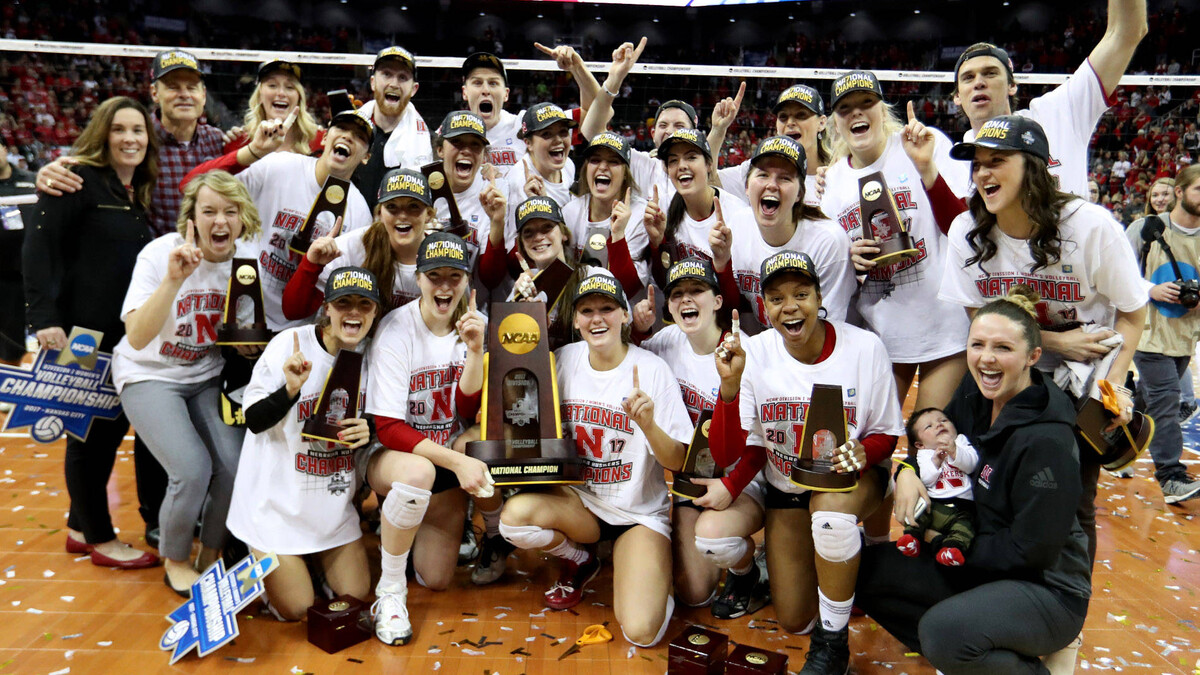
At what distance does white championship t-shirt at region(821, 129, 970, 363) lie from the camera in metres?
3.79

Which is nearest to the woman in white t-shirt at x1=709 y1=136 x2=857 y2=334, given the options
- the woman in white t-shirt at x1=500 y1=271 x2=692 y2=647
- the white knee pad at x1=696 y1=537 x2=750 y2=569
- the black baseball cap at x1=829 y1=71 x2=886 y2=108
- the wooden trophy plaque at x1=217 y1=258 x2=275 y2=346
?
the black baseball cap at x1=829 y1=71 x2=886 y2=108

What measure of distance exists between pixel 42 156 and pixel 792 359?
55.6 feet

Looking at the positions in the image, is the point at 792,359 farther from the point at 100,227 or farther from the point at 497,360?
the point at 100,227

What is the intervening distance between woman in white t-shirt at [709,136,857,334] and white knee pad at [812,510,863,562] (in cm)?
107

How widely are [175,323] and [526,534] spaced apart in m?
2.02

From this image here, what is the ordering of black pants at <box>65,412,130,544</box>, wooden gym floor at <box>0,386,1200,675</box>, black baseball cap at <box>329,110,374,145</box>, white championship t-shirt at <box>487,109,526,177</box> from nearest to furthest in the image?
wooden gym floor at <box>0,386,1200,675</box>
black pants at <box>65,412,130,544</box>
black baseball cap at <box>329,110,374,145</box>
white championship t-shirt at <box>487,109,526,177</box>

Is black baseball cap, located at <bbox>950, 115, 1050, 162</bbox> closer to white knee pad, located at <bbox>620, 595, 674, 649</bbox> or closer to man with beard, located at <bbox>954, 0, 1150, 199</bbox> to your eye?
man with beard, located at <bbox>954, 0, 1150, 199</bbox>

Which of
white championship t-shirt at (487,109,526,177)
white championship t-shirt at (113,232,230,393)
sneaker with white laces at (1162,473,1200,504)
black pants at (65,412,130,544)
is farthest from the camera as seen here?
white championship t-shirt at (487,109,526,177)

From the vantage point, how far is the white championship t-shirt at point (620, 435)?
383 cm

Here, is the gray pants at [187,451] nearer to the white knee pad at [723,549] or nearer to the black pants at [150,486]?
the black pants at [150,486]

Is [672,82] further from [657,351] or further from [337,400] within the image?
[337,400]

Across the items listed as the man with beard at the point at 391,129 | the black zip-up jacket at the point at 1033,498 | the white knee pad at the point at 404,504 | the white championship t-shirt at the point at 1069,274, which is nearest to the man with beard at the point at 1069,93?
the white championship t-shirt at the point at 1069,274

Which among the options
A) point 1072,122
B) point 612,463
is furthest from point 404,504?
point 1072,122

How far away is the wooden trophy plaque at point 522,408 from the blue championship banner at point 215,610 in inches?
40.9
